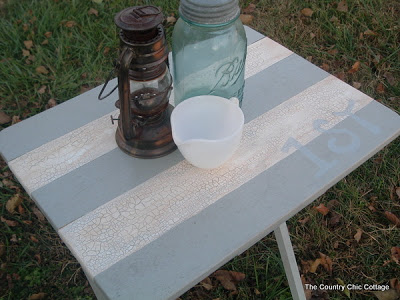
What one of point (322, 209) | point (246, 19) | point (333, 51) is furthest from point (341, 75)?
point (322, 209)

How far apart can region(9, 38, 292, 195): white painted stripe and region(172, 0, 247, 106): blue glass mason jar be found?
0.53 feet

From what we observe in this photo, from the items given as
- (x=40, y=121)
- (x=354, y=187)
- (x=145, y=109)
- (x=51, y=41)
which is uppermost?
(x=145, y=109)

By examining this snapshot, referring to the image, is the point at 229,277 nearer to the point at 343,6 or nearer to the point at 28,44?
the point at 28,44

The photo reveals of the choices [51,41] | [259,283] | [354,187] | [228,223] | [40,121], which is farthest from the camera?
[51,41]

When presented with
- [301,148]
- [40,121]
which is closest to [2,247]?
[40,121]

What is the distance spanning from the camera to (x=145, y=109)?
112 cm

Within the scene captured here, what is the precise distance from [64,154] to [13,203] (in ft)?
2.48

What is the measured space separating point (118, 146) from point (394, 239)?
1.13 m

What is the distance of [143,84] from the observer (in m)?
1.12

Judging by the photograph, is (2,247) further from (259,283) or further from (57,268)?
(259,283)

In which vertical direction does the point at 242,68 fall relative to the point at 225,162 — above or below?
above

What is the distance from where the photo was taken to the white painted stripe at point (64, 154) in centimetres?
115

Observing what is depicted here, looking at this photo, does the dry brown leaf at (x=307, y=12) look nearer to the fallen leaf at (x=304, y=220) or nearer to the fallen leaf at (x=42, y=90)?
the fallen leaf at (x=304, y=220)

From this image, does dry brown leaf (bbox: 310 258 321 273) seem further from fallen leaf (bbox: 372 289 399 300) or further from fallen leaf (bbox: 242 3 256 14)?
fallen leaf (bbox: 242 3 256 14)
